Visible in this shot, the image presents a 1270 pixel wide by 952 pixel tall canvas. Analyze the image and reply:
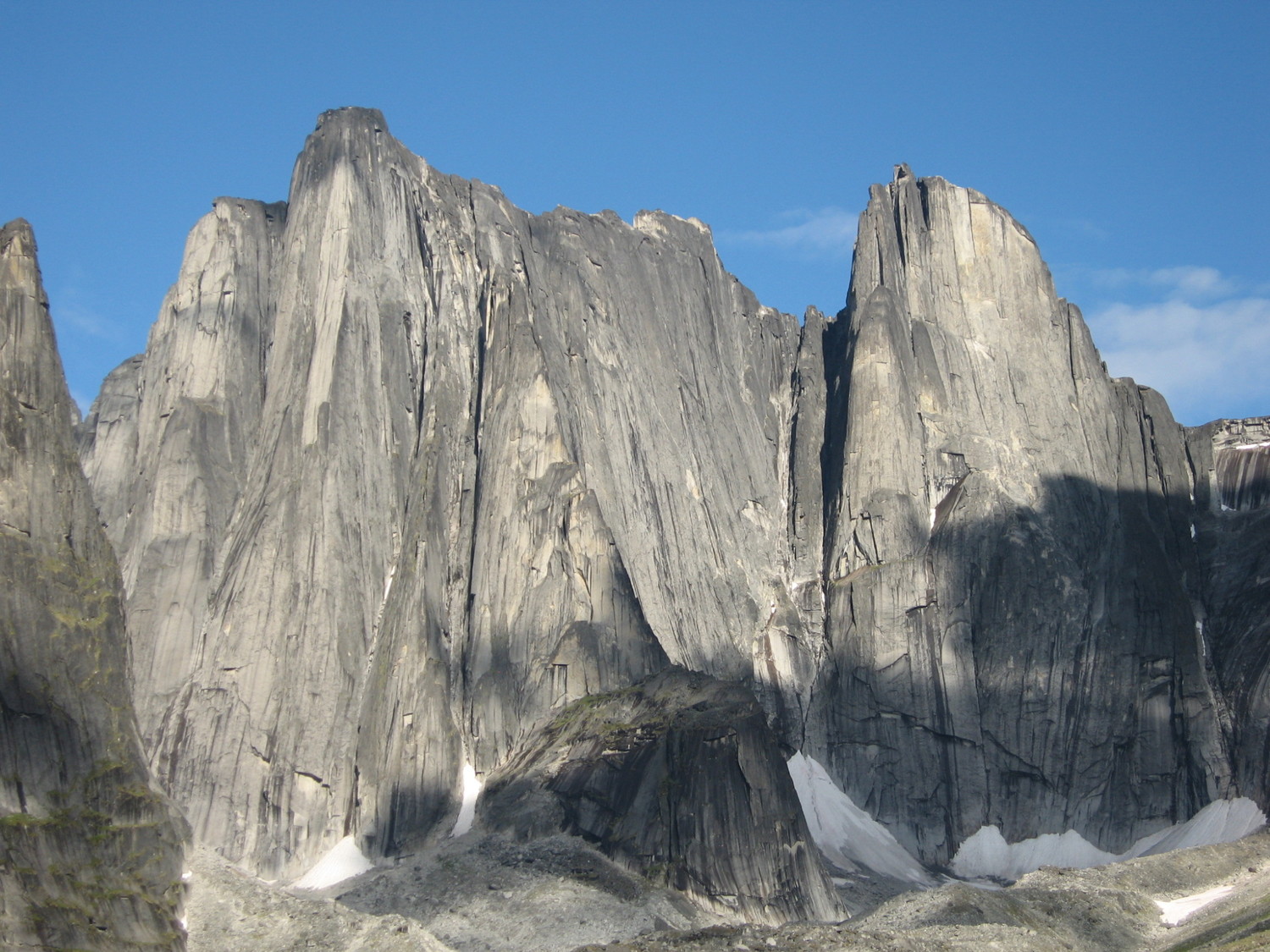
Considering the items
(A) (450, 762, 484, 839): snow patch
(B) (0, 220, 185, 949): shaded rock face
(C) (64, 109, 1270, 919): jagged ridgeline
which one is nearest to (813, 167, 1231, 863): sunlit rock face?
(C) (64, 109, 1270, 919): jagged ridgeline

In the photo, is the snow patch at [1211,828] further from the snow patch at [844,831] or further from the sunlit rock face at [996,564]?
the snow patch at [844,831]

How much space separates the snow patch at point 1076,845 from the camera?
8562 centimetres

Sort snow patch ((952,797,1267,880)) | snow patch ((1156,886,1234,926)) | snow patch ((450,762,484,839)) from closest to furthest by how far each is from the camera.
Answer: snow patch ((1156,886,1234,926)) < snow patch ((450,762,484,839)) < snow patch ((952,797,1267,880))

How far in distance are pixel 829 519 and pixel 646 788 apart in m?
34.2

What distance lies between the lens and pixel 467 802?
262 ft

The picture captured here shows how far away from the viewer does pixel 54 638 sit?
56.2 meters

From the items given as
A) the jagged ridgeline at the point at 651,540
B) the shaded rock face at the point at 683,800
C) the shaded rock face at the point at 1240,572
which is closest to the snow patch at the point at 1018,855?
the jagged ridgeline at the point at 651,540

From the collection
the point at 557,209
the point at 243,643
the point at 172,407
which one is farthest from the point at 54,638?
the point at 557,209

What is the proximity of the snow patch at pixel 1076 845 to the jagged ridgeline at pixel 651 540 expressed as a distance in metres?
0.91

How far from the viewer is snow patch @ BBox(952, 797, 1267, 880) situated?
281 ft

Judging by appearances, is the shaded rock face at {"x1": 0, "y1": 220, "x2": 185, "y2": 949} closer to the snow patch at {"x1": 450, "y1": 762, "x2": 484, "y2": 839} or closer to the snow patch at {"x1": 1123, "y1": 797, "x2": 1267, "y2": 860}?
the snow patch at {"x1": 450, "y1": 762, "x2": 484, "y2": 839}

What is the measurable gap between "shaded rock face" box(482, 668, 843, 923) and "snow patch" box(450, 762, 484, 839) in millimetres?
986

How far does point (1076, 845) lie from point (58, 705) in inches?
2259

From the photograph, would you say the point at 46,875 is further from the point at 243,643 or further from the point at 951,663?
the point at 951,663
